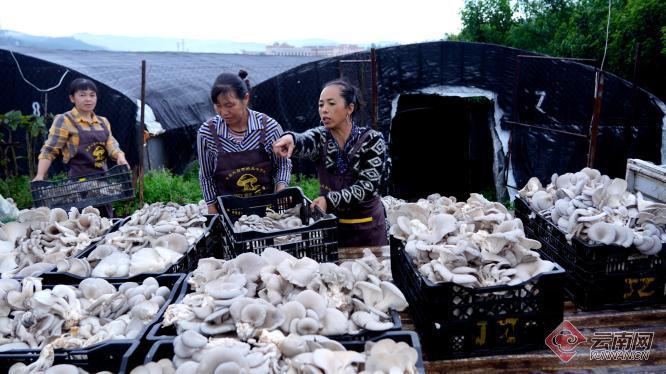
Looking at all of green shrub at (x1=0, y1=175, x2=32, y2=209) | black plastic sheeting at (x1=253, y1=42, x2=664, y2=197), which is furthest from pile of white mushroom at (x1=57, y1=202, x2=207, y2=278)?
green shrub at (x1=0, y1=175, x2=32, y2=209)

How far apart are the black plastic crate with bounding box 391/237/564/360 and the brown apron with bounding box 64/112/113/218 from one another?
13.8 ft

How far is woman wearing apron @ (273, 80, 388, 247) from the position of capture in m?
3.15

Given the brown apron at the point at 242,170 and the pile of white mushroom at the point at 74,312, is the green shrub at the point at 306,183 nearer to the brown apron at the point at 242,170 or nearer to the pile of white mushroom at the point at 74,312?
the brown apron at the point at 242,170

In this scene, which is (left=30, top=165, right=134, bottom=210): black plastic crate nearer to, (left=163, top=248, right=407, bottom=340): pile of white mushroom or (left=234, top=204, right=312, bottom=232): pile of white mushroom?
(left=234, top=204, right=312, bottom=232): pile of white mushroom

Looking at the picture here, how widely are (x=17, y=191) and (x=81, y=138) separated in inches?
195

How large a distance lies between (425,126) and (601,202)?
10807 mm

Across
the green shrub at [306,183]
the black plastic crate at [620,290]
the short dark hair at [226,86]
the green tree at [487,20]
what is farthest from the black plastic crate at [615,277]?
the green tree at [487,20]

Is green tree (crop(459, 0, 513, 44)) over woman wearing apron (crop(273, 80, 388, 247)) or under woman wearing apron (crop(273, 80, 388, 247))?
over

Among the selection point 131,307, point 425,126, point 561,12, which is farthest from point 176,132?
point 561,12

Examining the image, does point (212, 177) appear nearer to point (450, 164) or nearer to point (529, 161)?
point (529, 161)

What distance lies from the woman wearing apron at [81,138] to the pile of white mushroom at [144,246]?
7.81 feet

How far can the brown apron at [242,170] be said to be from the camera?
3660 mm

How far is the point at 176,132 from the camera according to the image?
10.2 meters

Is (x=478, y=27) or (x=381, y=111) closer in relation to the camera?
(x=381, y=111)
